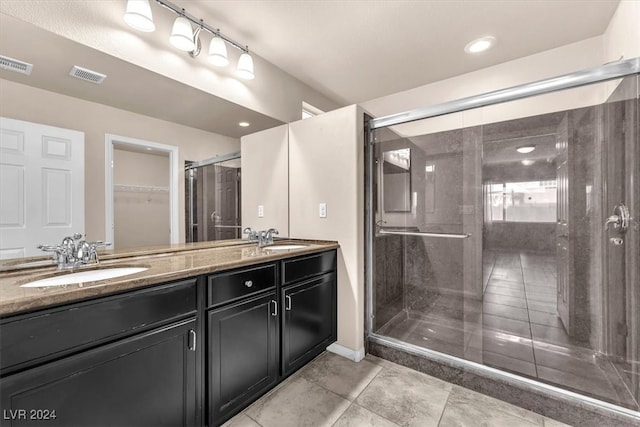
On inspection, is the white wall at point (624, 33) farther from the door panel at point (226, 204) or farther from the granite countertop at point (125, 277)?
the door panel at point (226, 204)

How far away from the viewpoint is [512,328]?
217 cm

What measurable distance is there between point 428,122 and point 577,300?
1.77 meters

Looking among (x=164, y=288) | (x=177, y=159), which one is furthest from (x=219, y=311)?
(x=177, y=159)

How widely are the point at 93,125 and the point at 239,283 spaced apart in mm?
1134

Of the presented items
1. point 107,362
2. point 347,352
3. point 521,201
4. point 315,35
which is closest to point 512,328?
point 521,201

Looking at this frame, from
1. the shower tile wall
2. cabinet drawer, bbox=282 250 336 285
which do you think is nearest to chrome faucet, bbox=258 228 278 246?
cabinet drawer, bbox=282 250 336 285

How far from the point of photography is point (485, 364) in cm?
177

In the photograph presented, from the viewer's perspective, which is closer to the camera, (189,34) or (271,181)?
(189,34)

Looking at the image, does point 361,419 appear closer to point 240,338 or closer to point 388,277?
Result: point 240,338

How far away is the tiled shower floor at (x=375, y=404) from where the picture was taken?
1.44 m

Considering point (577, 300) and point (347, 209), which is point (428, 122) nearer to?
point (347, 209)

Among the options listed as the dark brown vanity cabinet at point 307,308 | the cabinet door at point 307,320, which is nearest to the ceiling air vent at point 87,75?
the dark brown vanity cabinet at point 307,308

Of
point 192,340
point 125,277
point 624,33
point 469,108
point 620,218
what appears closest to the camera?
point 125,277

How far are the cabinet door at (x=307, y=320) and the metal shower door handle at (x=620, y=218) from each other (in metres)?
1.86
